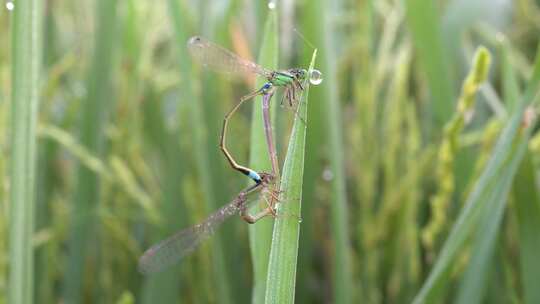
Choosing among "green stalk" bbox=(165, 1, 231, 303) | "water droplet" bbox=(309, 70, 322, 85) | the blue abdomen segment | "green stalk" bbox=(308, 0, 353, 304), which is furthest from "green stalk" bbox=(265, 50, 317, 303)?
"green stalk" bbox=(165, 1, 231, 303)

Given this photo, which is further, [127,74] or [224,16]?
[127,74]

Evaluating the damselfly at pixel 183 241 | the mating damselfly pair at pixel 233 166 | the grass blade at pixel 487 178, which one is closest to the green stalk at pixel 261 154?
the mating damselfly pair at pixel 233 166

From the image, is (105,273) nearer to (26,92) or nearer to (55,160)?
(55,160)

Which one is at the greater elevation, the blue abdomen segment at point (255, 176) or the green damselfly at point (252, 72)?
the green damselfly at point (252, 72)

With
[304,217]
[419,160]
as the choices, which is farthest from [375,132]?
[304,217]

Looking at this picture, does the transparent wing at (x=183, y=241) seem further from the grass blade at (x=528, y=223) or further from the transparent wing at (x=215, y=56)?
the grass blade at (x=528, y=223)

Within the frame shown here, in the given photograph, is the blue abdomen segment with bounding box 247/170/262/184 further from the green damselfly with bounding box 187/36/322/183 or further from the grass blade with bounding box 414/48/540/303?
the grass blade with bounding box 414/48/540/303
